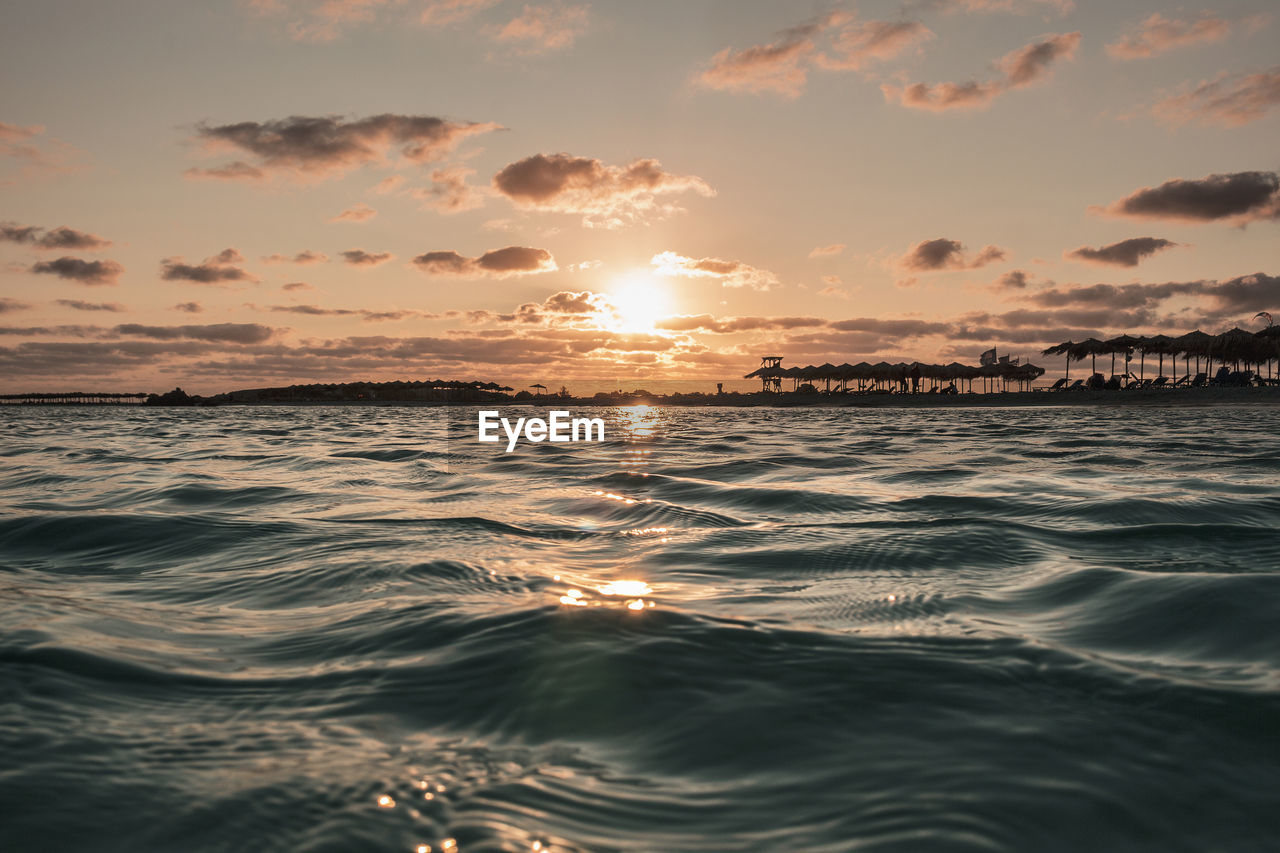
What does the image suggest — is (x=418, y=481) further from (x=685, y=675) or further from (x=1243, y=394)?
(x=1243, y=394)

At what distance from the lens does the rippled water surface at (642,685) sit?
1.83 metres

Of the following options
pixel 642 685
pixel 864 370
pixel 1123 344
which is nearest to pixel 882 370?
pixel 864 370

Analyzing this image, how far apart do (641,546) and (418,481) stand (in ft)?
19.3

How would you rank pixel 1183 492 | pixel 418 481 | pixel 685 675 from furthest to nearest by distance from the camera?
pixel 418 481, pixel 1183 492, pixel 685 675

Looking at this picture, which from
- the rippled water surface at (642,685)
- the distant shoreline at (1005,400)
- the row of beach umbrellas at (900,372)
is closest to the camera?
the rippled water surface at (642,685)

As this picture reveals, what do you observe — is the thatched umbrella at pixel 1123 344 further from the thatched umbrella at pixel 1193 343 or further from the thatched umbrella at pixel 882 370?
the thatched umbrella at pixel 882 370

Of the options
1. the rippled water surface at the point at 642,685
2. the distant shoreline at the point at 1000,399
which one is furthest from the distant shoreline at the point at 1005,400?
the rippled water surface at the point at 642,685

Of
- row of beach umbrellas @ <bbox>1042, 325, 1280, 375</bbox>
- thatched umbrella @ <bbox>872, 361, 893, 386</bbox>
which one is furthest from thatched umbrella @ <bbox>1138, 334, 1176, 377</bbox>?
thatched umbrella @ <bbox>872, 361, 893, 386</bbox>

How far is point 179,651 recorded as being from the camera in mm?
3174

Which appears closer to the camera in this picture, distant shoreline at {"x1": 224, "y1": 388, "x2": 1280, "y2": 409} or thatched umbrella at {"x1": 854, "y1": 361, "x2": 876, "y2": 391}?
distant shoreline at {"x1": 224, "y1": 388, "x2": 1280, "y2": 409}

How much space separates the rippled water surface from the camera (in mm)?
1835

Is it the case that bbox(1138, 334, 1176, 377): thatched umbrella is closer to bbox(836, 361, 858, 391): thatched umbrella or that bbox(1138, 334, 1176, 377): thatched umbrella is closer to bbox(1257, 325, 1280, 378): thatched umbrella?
A: bbox(1257, 325, 1280, 378): thatched umbrella

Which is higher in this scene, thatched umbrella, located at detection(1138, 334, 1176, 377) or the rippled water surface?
thatched umbrella, located at detection(1138, 334, 1176, 377)

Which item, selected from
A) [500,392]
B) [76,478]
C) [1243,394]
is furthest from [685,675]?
[500,392]
